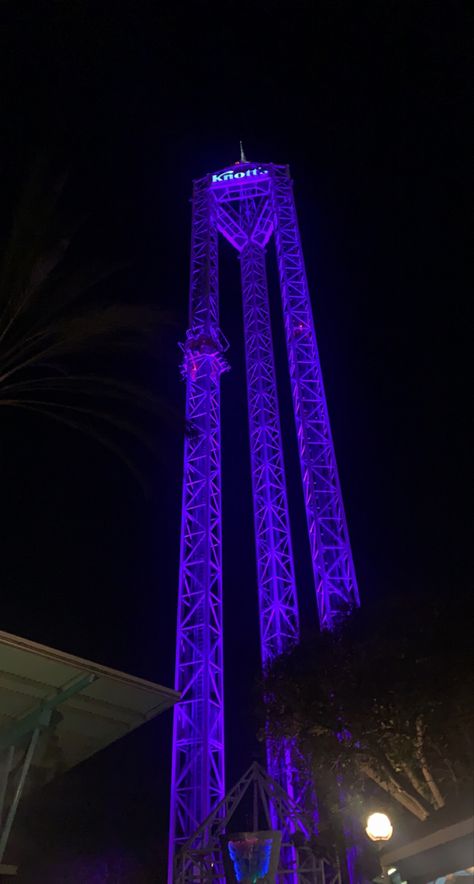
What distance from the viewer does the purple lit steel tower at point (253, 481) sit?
18172 millimetres

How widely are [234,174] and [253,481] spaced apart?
43.2 ft

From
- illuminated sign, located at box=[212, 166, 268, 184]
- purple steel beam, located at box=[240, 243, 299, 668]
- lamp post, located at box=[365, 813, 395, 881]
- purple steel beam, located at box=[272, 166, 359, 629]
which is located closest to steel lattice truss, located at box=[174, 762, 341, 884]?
lamp post, located at box=[365, 813, 395, 881]

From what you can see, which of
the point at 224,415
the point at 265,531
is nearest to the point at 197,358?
the point at 224,415

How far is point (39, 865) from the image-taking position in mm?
25156

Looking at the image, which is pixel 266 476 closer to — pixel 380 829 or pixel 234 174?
pixel 234 174

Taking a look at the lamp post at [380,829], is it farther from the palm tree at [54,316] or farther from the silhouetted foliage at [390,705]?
the palm tree at [54,316]

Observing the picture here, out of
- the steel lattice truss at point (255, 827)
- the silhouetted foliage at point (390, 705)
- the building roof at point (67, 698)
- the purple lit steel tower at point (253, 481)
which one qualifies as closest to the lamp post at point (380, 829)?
the building roof at point (67, 698)

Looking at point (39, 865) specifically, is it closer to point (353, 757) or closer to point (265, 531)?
point (265, 531)

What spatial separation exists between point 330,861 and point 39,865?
17.4 metres

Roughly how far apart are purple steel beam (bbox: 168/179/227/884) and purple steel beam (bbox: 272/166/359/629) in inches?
104

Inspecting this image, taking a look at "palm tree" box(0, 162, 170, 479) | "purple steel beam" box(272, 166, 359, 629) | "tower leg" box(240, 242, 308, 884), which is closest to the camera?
"palm tree" box(0, 162, 170, 479)

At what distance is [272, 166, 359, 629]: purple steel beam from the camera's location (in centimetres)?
1962

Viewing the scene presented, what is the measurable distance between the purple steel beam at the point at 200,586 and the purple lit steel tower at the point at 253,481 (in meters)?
0.04

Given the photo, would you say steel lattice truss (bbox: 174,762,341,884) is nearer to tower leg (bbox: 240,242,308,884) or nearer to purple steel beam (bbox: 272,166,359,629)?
tower leg (bbox: 240,242,308,884)
